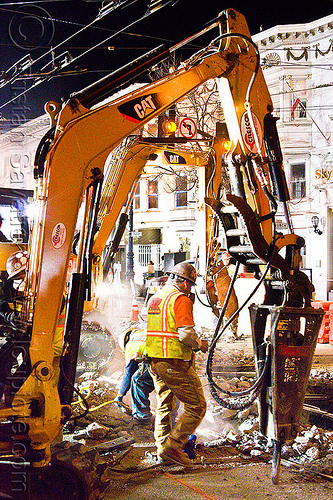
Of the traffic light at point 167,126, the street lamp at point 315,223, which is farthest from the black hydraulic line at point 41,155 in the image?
the street lamp at point 315,223

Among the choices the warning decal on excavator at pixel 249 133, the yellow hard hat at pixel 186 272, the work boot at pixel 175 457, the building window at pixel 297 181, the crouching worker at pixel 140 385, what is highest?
the building window at pixel 297 181

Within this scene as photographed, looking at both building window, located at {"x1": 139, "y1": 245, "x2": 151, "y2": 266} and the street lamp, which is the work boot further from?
building window, located at {"x1": 139, "y1": 245, "x2": 151, "y2": 266}

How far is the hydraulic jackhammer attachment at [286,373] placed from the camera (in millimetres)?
3973

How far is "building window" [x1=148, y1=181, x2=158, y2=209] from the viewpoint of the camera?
107 ft

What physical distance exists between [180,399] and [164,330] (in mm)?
785

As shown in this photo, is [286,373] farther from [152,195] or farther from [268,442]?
[152,195]

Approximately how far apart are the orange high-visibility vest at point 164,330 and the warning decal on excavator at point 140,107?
2074 millimetres

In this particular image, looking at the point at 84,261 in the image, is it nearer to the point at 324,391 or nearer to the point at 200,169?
the point at 324,391

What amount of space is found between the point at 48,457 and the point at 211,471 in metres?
1.98

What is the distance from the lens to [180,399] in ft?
17.1

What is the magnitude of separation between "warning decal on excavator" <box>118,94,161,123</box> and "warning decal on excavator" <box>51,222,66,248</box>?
1.24 metres

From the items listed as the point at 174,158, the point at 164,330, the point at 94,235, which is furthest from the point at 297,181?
the point at 94,235

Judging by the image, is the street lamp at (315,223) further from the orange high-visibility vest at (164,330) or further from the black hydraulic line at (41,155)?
the black hydraulic line at (41,155)

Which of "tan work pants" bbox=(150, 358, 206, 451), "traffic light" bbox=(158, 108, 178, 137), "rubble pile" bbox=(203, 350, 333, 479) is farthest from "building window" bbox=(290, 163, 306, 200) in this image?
"tan work pants" bbox=(150, 358, 206, 451)
